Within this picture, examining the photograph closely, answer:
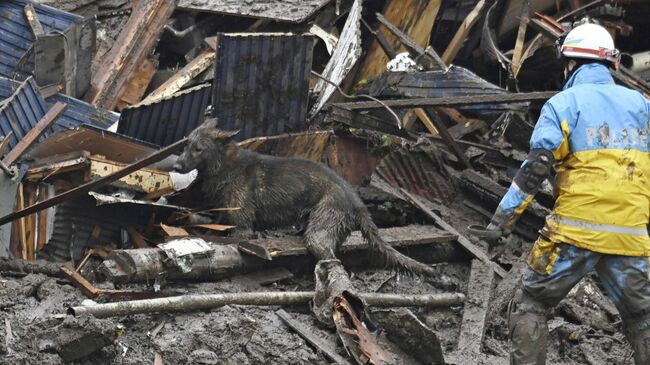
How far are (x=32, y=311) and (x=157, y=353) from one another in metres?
0.97

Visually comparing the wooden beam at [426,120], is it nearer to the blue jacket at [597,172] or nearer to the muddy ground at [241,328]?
the muddy ground at [241,328]

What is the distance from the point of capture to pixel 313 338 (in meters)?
6.81

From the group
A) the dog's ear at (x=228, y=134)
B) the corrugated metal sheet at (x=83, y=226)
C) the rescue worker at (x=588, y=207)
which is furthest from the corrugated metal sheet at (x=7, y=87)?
the rescue worker at (x=588, y=207)

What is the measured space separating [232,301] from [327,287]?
0.76m

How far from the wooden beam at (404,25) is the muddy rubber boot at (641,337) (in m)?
6.07

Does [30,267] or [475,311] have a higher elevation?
[30,267]

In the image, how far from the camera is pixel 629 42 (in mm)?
12953

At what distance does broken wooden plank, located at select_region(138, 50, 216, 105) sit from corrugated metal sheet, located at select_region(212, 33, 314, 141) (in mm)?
1020

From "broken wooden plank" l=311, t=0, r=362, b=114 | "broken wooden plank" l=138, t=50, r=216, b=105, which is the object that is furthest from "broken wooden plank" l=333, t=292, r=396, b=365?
"broken wooden plank" l=138, t=50, r=216, b=105

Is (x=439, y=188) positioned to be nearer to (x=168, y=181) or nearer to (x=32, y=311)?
(x=168, y=181)

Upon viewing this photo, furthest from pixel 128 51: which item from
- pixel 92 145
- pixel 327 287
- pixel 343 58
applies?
pixel 327 287

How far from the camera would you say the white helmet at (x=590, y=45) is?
607cm

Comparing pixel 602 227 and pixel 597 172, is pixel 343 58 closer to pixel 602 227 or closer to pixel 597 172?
pixel 597 172

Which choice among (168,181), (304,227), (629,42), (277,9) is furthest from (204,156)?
(629,42)
